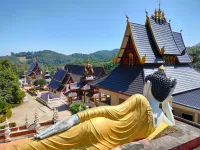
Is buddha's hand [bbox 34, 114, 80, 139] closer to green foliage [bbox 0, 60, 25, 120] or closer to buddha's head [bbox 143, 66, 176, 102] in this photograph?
buddha's head [bbox 143, 66, 176, 102]

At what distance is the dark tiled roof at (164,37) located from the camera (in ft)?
43.0

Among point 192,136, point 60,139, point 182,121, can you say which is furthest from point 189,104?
point 60,139

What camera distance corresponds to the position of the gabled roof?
40.1 ft

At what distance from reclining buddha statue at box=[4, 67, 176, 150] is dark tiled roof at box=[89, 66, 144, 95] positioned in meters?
3.94

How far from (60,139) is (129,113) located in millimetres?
2535

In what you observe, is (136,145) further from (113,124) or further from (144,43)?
(144,43)

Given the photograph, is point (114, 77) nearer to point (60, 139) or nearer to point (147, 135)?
point (147, 135)

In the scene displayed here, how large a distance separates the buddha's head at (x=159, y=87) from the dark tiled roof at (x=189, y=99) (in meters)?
3.54

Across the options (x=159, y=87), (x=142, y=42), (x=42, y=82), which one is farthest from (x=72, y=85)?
(x=42, y=82)

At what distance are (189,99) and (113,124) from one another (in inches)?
258

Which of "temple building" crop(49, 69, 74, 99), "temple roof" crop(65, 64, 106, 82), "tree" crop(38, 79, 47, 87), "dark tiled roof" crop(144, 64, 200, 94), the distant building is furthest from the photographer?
the distant building

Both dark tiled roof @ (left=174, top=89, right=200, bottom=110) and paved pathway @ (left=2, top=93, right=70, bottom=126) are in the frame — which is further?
paved pathway @ (left=2, top=93, right=70, bottom=126)

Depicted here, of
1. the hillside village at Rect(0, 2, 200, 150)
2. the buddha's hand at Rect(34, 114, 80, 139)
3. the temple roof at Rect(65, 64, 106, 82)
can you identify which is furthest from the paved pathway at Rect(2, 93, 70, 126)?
the temple roof at Rect(65, 64, 106, 82)

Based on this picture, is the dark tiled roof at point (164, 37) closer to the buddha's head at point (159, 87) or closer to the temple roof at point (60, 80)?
the buddha's head at point (159, 87)
